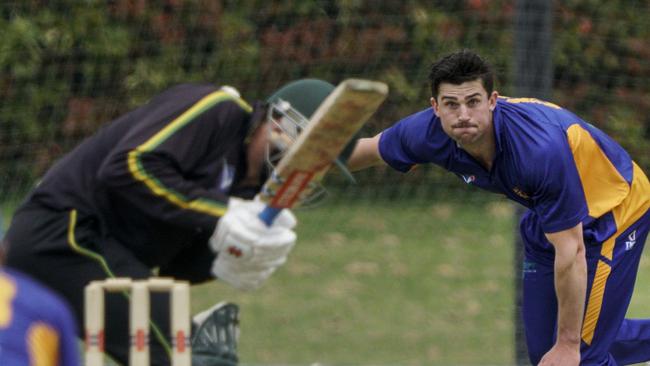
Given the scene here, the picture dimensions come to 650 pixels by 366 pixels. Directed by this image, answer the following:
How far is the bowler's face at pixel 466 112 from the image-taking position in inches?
178

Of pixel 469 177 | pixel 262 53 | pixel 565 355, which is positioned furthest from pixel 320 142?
pixel 262 53

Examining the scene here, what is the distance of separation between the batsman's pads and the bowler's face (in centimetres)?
93

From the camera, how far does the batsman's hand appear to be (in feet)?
13.0

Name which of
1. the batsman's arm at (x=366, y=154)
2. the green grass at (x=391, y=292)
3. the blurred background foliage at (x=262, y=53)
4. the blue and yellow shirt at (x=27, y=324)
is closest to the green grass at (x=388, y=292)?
the green grass at (x=391, y=292)

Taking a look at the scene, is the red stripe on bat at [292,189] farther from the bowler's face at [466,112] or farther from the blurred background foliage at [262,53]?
the blurred background foliage at [262,53]

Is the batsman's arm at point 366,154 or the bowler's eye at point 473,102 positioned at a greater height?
the bowler's eye at point 473,102

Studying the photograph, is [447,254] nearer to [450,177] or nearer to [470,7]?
[450,177]

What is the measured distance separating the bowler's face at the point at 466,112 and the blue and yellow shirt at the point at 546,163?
2.5 inches

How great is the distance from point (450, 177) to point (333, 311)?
104 centimetres

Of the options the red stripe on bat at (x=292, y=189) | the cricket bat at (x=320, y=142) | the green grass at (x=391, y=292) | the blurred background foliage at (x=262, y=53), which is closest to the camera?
the cricket bat at (x=320, y=142)

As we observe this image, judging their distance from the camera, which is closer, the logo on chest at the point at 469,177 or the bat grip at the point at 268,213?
the bat grip at the point at 268,213

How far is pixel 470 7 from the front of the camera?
7422 mm

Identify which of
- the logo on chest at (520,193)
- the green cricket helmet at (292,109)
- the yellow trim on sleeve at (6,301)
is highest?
the yellow trim on sleeve at (6,301)

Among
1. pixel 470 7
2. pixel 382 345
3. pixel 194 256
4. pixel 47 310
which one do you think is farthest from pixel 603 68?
pixel 47 310
